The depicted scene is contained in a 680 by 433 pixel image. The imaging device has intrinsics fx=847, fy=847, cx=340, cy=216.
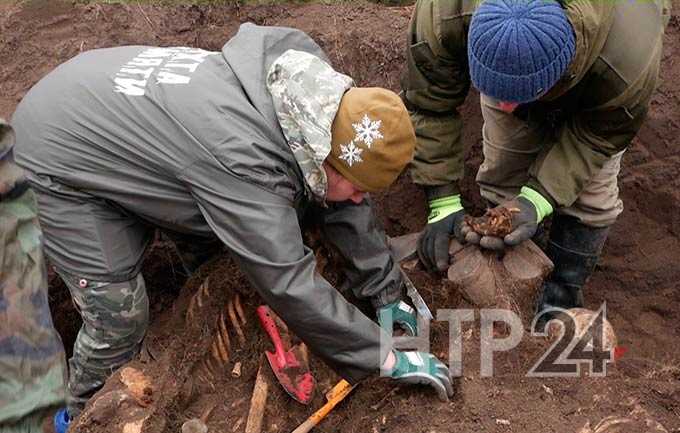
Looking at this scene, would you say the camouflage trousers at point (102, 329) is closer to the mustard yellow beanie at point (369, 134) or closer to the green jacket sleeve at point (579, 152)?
the mustard yellow beanie at point (369, 134)

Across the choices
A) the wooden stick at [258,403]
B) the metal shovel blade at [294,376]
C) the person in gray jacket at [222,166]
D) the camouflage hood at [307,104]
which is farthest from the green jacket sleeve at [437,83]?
the wooden stick at [258,403]

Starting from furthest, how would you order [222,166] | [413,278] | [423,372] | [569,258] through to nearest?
[569,258]
[413,278]
[423,372]
[222,166]

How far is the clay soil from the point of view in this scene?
111 inches

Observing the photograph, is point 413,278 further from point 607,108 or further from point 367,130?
point 367,130

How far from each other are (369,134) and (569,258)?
1.57 meters

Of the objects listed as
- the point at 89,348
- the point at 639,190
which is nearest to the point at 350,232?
the point at 89,348

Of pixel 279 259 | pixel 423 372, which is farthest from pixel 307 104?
pixel 423 372

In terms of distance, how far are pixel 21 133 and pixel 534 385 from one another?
6.27 feet

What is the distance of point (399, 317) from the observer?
318 cm

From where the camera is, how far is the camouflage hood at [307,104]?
7.95ft

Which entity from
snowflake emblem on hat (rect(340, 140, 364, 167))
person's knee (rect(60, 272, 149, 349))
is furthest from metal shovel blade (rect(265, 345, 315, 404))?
snowflake emblem on hat (rect(340, 140, 364, 167))

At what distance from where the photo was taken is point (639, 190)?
13.8ft

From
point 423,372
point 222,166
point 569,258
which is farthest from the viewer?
point 569,258

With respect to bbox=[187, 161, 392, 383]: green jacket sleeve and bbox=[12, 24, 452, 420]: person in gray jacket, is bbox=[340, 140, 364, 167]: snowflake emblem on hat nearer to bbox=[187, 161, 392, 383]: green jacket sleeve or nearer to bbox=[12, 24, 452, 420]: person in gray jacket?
bbox=[12, 24, 452, 420]: person in gray jacket
